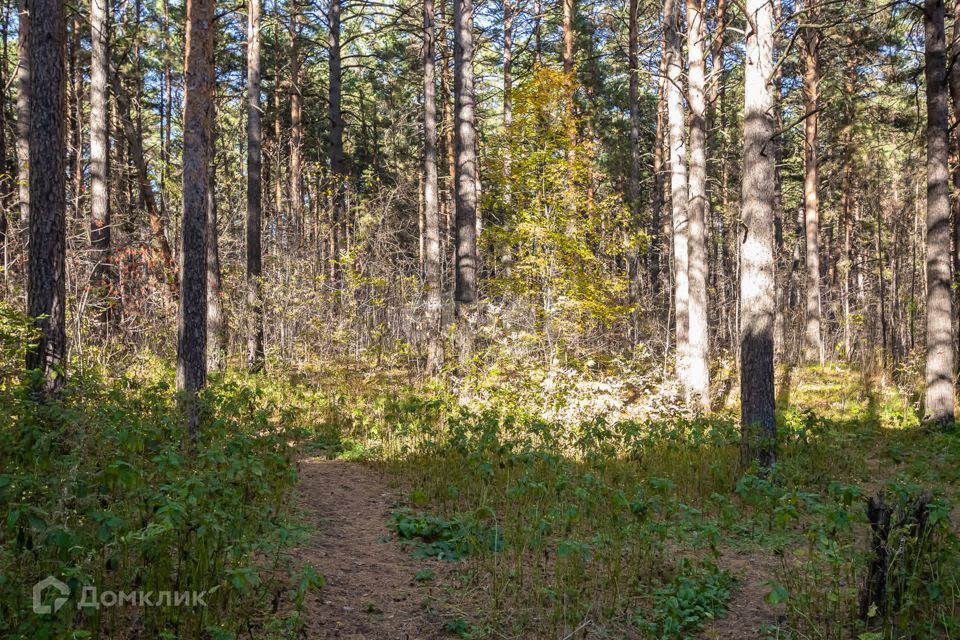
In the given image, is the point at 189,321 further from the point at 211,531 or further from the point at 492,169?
the point at 492,169

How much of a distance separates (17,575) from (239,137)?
1090 inches

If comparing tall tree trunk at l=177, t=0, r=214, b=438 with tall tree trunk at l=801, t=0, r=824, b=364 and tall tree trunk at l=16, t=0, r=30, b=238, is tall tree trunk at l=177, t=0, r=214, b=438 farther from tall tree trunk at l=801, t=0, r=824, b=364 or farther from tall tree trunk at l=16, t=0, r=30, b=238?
tall tree trunk at l=801, t=0, r=824, b=364

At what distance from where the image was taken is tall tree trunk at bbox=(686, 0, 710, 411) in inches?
466

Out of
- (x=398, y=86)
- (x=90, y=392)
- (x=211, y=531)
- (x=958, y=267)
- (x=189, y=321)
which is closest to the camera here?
(x=211, y=531)

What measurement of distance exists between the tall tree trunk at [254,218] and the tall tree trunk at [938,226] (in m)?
13.3

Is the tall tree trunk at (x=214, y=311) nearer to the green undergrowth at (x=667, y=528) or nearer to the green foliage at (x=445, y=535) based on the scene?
the green undergrowth at (x=667, y=528)

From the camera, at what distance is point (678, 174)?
42.1 feet

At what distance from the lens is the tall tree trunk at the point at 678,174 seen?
1264 cm

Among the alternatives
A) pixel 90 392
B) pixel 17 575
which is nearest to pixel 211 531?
pixel 17 575

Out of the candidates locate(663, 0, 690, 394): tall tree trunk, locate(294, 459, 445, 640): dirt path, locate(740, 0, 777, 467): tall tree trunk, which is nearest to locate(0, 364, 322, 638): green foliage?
locate(294, 459, 445, 640): dirt path

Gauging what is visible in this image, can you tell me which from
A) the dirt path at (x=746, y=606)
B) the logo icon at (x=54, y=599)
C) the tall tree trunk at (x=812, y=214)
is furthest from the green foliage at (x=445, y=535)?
the tall tree trunk at (x=812, y=214)

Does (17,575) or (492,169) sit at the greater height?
(492,169)

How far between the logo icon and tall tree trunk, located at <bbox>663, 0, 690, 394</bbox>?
11.6 meters

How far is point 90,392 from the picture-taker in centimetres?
660
